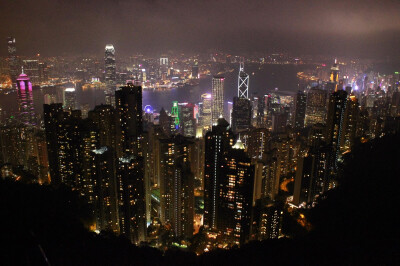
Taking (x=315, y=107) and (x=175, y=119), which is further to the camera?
(x=315, y=107)

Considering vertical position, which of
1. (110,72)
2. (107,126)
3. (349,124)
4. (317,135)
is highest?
(110,72)

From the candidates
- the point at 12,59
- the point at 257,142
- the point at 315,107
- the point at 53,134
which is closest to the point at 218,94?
the point at 315,107

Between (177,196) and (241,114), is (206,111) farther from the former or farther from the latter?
(177,196)

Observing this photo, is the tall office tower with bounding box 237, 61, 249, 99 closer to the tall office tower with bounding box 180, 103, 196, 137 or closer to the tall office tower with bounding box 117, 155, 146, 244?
the tall office tower with bounding box 180, 103, 196, 137

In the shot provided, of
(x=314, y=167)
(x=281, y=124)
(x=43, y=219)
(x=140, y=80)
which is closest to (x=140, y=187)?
(x=43, y=219)

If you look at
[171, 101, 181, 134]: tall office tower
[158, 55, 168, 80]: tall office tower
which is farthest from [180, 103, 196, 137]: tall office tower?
[158, 55, 168, 80]: tall office tower

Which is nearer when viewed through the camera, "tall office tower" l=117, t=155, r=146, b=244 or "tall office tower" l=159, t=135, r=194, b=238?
"tall office tower" l=117, t=155, r=146, b=244

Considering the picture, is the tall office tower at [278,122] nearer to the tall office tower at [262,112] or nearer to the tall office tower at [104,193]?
the tall office tower at [262,112]

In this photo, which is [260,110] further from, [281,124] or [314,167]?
[314,167]
